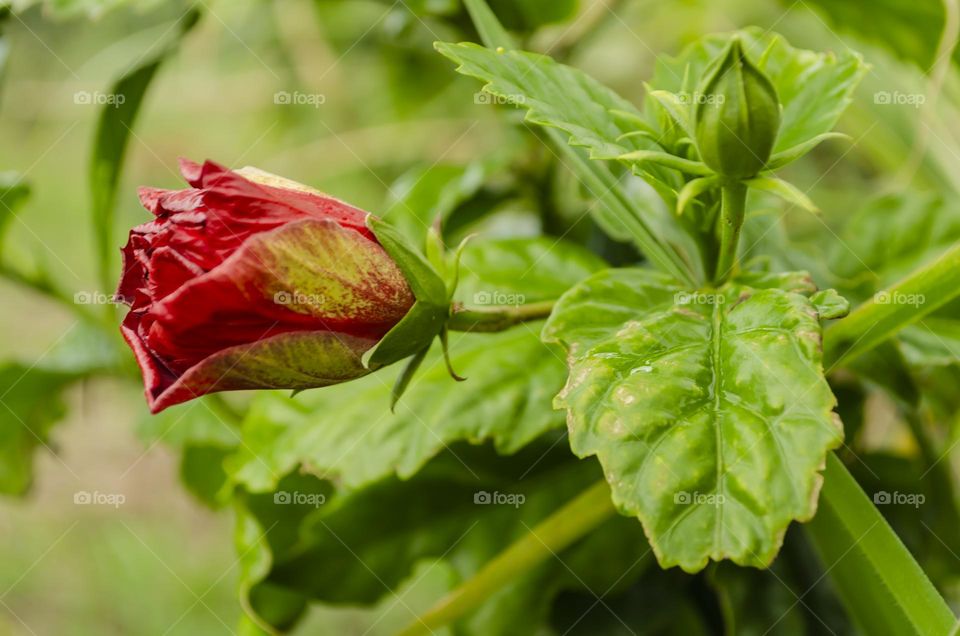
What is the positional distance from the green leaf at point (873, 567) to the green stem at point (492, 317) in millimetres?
142

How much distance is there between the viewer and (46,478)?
1445 mm

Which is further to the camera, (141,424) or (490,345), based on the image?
(141,424)

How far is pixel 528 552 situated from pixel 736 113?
26 centimetres

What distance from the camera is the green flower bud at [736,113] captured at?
33 centimetres

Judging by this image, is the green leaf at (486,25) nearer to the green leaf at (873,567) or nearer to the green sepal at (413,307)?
the green sepal at (413,307)

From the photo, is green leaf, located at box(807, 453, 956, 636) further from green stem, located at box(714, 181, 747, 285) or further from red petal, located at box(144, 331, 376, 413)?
red petal, located at box(144, 331, 376, 413)

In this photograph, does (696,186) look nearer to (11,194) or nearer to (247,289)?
(247,289)

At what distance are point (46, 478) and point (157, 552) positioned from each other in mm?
332

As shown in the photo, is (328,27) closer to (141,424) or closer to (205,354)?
(141,424)

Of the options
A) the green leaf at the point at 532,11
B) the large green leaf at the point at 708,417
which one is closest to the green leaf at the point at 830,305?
the large green leaf at the point at 708,417

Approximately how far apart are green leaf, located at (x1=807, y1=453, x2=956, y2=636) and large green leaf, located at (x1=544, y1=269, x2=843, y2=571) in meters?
0.07

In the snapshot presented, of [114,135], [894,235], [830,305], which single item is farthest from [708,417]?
[114,135]

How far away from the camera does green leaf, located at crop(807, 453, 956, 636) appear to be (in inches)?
13.9

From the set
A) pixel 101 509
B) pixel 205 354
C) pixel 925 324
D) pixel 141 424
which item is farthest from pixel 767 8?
pixel 101 509
